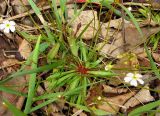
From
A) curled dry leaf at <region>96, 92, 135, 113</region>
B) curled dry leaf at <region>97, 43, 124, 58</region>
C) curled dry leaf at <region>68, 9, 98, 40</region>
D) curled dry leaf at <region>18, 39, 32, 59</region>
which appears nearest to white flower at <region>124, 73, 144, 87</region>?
curled dry leaf at <region>96, 92, 135, 113</region>

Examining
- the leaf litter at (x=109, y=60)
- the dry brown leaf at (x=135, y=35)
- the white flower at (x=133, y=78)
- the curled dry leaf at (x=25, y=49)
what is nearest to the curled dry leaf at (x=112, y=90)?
the leaf litter at (x=109, y=60)

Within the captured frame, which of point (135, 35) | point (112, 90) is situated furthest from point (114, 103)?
point (135, 35)

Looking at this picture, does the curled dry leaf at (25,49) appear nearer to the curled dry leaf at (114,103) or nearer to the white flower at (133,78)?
the curled dry leaf at (114,103)

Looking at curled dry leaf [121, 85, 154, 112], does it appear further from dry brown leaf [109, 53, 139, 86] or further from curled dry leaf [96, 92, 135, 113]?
dry brown leaf [109, 53, 139, 86]

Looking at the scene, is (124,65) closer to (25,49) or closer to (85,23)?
(85,23)

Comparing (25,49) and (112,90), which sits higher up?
(25,49)
